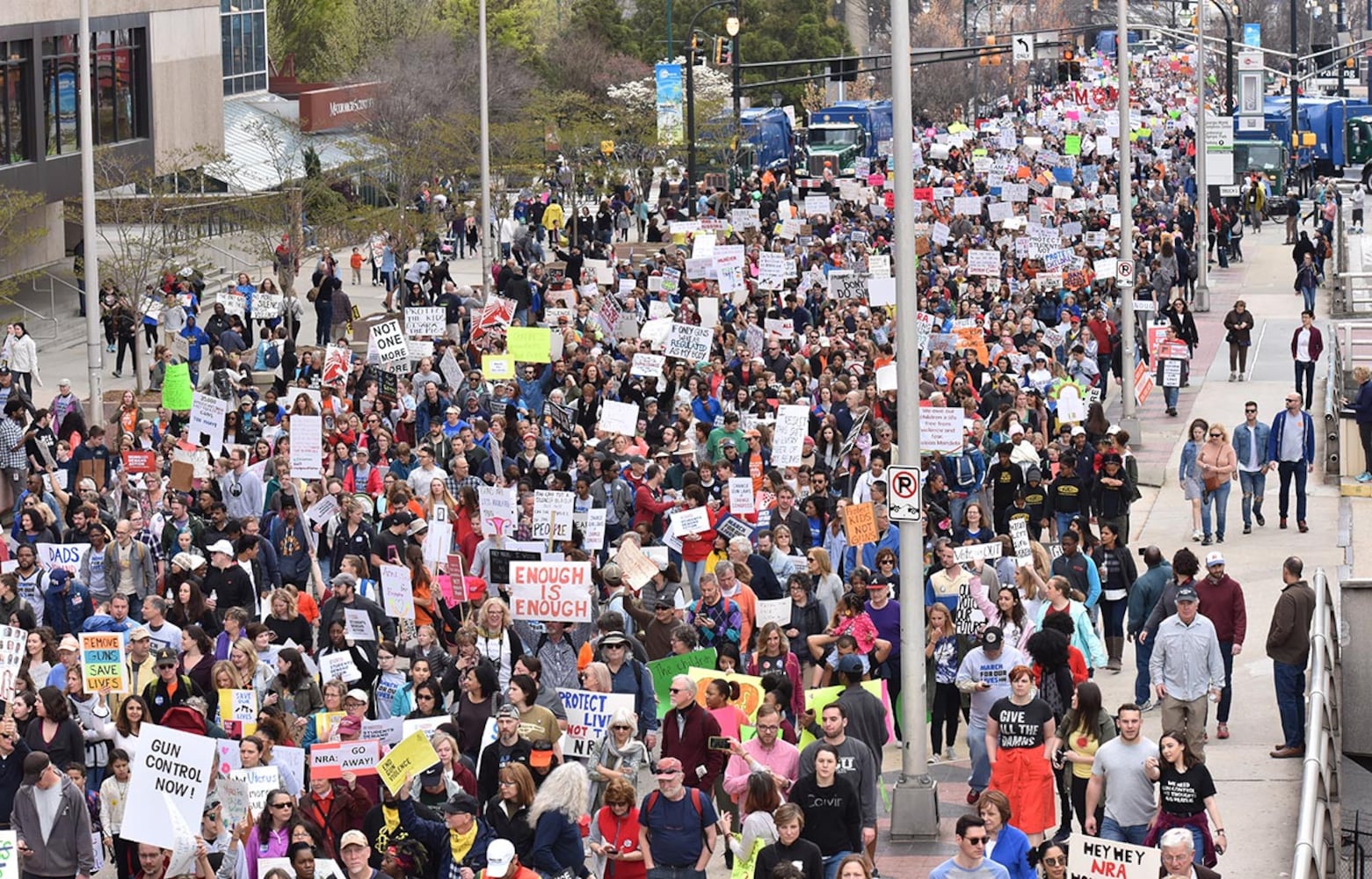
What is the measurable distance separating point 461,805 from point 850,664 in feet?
9.95

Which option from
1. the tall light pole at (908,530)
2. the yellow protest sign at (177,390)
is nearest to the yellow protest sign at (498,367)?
the yellow protest sign at (177,390)

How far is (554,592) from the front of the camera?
16.6 m

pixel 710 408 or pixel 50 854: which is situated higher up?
pixel 710 408

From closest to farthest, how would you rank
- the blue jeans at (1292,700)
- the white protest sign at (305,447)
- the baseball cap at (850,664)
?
the baseball cap at (850,664)
the blue jeans at (1292,700)
the white protest sign at (305,447)

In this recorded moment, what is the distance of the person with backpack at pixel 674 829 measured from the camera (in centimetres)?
1235

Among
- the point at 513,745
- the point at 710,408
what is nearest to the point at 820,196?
the point at 710,408

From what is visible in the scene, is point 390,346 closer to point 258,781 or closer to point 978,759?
point 978,759

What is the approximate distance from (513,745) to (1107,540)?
7.20 metres

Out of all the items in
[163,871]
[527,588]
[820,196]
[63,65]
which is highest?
[63,65]

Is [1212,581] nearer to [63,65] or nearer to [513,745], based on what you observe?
[513,745]

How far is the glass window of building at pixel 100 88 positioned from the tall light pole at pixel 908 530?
114 ft

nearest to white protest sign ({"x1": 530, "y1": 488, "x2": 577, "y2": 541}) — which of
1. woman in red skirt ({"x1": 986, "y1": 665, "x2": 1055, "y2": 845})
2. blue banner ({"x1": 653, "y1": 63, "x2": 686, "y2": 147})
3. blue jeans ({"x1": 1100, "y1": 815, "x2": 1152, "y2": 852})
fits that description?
woman in red skirt ({"x1": 986, "y1": 665, "x2": 1055, "y2": 845})

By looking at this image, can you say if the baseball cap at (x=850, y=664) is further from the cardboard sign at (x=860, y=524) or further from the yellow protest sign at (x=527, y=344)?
the yellow protest sign at (x=527, y=344)

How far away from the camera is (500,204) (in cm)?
5472
